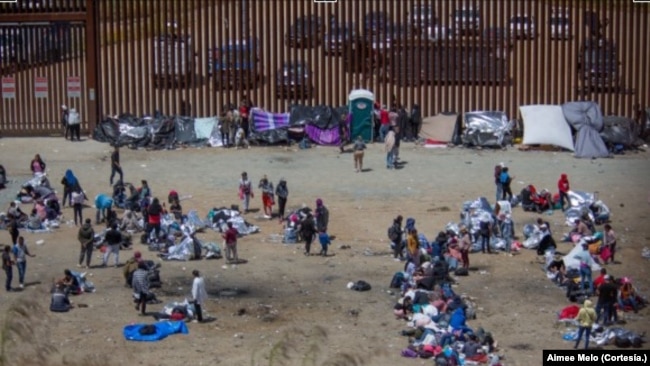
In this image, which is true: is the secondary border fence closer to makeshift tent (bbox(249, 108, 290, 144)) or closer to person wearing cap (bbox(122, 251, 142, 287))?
makeshift tent (bbox(249, 108, 290, 144))

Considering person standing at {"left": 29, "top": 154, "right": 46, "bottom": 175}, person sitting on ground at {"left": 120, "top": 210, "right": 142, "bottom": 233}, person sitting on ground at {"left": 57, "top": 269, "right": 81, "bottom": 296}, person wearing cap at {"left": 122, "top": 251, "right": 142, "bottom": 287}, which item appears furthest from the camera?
person standing at {"left": 29, "top": 154, "right": 46, "bottom": 175}

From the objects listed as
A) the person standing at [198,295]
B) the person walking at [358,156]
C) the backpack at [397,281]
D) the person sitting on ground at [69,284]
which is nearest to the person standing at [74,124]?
the person walking at [358,156]

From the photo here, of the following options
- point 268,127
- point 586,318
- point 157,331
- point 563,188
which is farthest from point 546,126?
point 157,331

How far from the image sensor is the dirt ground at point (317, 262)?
2181cm

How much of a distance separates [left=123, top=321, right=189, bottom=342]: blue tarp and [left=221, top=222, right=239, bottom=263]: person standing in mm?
4266

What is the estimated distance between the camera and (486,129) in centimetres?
3941

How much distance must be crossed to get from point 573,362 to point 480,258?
27.1ft

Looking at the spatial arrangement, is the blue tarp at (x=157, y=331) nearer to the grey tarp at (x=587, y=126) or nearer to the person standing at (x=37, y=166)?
the person standing at (x=37, y=166)

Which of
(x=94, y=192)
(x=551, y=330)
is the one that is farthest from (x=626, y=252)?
(x=94, y=192)

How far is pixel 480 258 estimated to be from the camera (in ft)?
90.6

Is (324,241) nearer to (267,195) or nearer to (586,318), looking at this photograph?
(267,195)

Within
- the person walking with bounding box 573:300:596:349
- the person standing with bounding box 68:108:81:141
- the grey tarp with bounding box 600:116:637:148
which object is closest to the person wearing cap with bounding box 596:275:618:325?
the person walking with bounding box 573:300:596:349

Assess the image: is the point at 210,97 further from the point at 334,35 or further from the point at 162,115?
the point at 334,35

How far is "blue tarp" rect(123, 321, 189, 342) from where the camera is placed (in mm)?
21953
